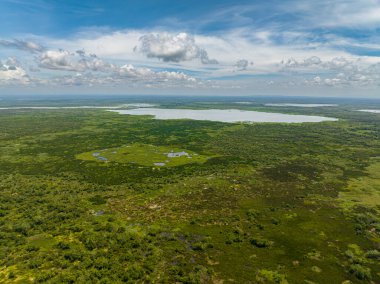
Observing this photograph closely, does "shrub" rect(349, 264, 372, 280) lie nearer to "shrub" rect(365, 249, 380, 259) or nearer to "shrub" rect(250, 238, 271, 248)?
"shrub" rect(365, 249, 380, 259)

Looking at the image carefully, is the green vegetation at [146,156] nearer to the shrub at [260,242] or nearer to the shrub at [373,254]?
the shrub at [260,242]

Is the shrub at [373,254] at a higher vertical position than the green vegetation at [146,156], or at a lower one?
lower

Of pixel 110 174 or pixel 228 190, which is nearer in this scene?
pixel 228 190

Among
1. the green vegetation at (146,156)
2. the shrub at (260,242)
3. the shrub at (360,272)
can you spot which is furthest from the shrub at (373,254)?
the green vegetation at (146,156)

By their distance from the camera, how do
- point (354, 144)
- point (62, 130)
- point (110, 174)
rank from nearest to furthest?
point (110, 174) < point (354, 144) < point (62, 130)

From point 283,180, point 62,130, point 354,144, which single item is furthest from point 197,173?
point 62,130

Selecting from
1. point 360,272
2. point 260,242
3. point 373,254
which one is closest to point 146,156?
point 260,242

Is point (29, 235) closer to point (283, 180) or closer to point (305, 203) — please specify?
point (305, 203)

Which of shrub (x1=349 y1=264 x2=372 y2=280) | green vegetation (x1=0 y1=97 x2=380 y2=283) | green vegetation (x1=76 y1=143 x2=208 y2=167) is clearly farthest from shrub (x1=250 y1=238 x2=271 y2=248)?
green vegetation (x1=76 y1=143 x2=208 y2=167)
